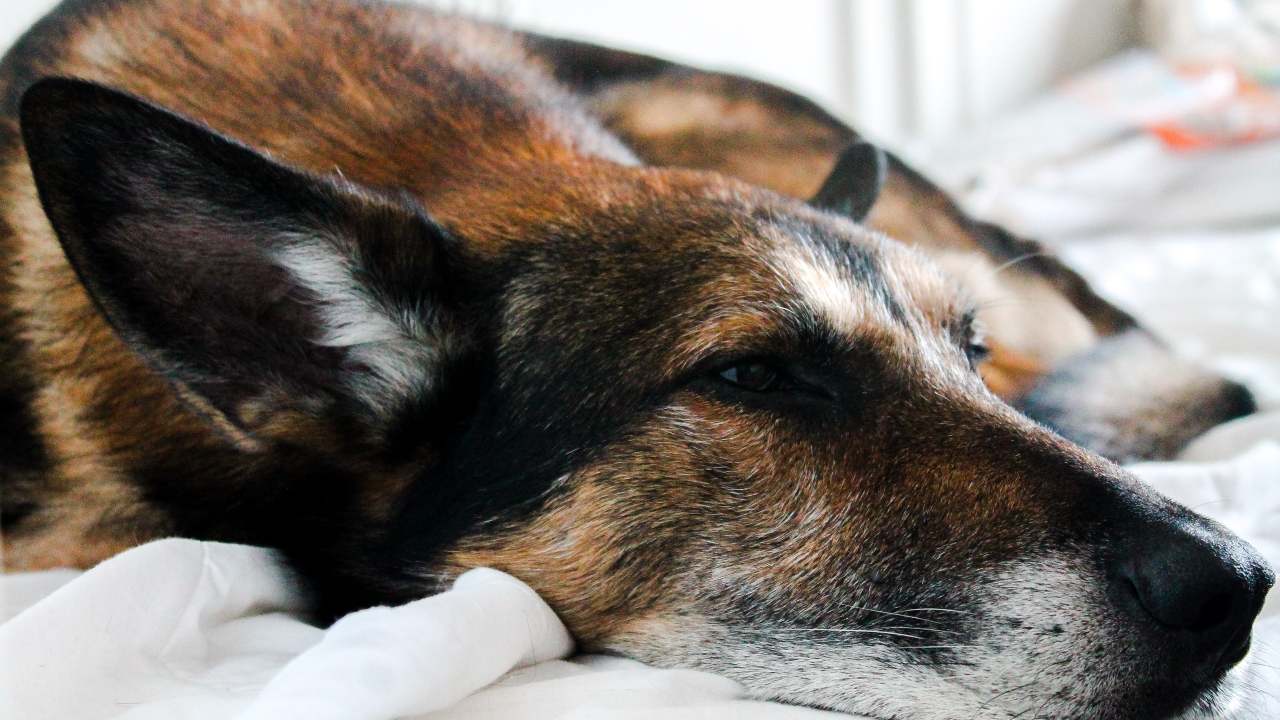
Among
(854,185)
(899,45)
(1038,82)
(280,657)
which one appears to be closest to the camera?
(280,657)

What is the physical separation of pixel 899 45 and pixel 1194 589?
13.0ft

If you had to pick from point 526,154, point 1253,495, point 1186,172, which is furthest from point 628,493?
point 1186,172

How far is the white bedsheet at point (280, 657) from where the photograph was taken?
0.85 metres

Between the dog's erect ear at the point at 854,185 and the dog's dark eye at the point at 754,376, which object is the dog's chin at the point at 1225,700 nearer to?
the dog's dark eye at the point at 754,376

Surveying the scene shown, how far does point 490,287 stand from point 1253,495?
1004mm

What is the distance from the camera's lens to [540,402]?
3.96ft

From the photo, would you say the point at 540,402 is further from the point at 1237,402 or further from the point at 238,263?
the point at 1237,402

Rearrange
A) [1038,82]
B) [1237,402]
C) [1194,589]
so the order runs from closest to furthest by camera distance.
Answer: [1194,589], [1237,402], [1038,82]

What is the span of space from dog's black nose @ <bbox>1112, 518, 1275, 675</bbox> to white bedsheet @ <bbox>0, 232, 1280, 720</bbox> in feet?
0.28

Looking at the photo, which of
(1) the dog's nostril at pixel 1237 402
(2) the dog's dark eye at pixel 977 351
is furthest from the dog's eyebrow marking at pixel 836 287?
(1) the dog's nostril at pixel 1237 402

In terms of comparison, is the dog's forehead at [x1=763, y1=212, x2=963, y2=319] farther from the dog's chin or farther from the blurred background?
the blurred background

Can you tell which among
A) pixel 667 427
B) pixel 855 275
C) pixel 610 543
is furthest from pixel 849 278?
pixel 610 543

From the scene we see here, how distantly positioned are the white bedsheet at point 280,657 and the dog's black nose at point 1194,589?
84 mm

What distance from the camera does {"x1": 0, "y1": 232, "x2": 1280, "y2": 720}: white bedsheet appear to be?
85 centimetres
